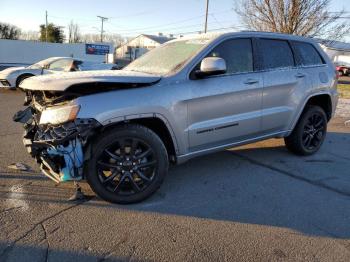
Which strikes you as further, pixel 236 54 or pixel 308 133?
pixel 308 133

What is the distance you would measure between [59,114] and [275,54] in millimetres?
3263

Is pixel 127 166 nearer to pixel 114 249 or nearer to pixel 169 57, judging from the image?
pixel 114 249

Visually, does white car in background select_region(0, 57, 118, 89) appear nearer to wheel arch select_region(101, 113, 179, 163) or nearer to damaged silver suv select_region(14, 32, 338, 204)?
damaged silver suv select_region(14, 32, 338, 204)

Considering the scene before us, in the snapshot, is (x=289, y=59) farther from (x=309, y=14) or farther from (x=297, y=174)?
(x=309, y=14)

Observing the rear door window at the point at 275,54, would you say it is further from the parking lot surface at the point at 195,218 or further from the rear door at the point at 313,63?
the parking lot surface at the point at 195,218

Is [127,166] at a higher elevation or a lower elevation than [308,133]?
lower

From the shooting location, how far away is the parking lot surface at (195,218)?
3.12 meters

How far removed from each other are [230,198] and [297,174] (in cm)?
143

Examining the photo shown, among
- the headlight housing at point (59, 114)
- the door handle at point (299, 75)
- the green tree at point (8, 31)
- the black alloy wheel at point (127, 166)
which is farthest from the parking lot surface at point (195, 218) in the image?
the green tree at point (8, 31)

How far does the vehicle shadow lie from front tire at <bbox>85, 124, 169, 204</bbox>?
0.53 ft

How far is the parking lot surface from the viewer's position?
123 inches

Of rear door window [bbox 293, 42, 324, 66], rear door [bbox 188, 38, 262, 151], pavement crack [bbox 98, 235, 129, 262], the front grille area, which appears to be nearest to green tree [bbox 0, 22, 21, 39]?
the front grille area

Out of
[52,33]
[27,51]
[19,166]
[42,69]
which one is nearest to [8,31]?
[52,33]

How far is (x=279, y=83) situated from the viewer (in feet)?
17.2
